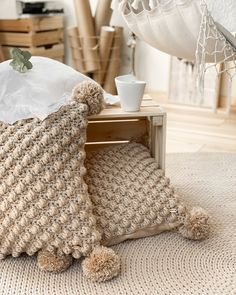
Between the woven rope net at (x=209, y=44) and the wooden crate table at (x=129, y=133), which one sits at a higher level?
the woven rope net at (x=209, y=44)

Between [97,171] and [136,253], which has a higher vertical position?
[97,171]

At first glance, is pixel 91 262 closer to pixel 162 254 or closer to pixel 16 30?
pixel 162 254

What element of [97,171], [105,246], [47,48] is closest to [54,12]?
[47,48]

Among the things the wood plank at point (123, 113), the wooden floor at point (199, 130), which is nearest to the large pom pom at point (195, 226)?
the wood plank at point (123, 113)

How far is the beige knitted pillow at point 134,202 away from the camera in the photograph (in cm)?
110

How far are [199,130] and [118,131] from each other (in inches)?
33.1

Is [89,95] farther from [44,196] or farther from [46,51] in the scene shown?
[46,51]

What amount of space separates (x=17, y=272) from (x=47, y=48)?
1.83 metres

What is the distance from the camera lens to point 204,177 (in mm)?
1573

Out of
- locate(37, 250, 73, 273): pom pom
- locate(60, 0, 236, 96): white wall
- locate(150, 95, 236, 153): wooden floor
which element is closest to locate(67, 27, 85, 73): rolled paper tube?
locate(60, 0, 236, 96): white wall

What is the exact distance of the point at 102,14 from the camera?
241cm

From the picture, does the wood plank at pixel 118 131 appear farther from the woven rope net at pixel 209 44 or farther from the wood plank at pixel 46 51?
the wood plank at pixel 46 51

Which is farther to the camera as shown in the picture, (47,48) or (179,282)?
(47,48)

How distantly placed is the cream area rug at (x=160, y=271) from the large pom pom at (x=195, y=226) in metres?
0.02
